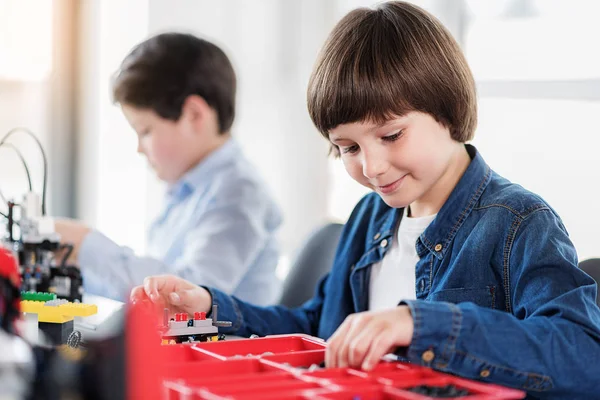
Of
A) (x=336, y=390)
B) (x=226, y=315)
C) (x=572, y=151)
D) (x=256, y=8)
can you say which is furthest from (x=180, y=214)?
(x=336, y=390)

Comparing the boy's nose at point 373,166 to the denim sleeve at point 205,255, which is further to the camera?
the denim sleeve at point 205,255

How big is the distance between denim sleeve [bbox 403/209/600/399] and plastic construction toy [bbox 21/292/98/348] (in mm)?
457

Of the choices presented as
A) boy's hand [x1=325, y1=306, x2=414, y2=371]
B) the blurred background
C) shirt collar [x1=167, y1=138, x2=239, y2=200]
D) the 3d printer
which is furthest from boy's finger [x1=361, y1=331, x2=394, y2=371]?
the blurred background

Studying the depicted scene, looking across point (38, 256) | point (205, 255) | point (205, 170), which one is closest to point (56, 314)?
point (38, 256)

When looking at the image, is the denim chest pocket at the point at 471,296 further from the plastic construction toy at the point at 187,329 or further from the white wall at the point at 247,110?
the white wall at the point at 247,110

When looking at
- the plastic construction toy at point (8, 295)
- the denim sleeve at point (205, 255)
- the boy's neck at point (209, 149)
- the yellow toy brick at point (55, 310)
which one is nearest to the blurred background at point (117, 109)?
the boy's neck at point (209, 149)

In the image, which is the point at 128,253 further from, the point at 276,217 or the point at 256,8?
the point at 256,8

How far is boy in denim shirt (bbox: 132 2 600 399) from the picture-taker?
906mm

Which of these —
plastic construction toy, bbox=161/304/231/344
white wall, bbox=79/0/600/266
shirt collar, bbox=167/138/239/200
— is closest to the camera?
plastic construction toy, bbox=161/304/231/344

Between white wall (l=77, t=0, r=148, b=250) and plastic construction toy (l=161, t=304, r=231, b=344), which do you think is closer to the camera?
plastic construction toy (l=161, t=304, r=231, b=344)

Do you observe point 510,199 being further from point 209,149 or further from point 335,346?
point 209,149

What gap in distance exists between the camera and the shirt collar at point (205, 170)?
2.03 meters

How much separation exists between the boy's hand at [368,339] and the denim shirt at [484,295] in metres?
0.02

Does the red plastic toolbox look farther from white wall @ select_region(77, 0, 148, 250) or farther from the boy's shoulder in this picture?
white wall @ select_region(77, 0, 148, 250)
